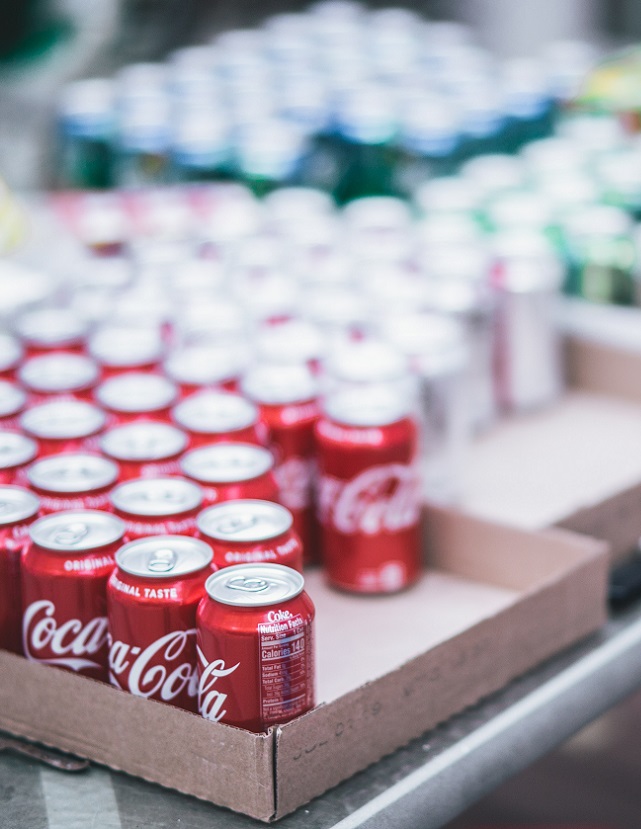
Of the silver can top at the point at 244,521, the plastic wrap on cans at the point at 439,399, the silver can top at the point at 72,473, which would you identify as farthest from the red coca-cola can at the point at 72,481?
the plastic wrap on cans at the point at 439,399

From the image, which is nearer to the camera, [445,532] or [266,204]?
[445,532]

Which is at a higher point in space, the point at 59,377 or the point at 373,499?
the point at 59,377

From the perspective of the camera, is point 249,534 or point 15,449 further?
point 15,449

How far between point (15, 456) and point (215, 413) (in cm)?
26

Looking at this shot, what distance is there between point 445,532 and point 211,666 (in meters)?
0.59

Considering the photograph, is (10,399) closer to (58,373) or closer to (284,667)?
(58,373)

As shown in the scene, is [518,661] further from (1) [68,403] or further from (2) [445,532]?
(1) [68,403]

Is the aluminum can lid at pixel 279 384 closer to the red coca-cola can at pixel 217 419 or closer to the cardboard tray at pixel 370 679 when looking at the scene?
the red coca-cola can at pixel 217 419

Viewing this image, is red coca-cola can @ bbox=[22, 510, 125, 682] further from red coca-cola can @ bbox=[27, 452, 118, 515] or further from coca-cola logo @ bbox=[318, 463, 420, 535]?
coca-cola logo @ bbox=[318, 463, 420, 535]

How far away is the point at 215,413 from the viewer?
1664mm

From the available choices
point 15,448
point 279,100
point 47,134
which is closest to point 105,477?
point 15,448

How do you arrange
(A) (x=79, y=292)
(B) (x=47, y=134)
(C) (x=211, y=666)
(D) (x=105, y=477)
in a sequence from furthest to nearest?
(B) (x=47, y=134) < (A) (x=79, y=292) < (D) (x=105, y=477) < (C) (x=211, y=666)

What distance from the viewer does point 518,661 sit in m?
1.54

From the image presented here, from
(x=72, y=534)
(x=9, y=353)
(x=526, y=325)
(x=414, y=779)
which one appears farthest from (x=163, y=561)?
(x=526, y=325)
